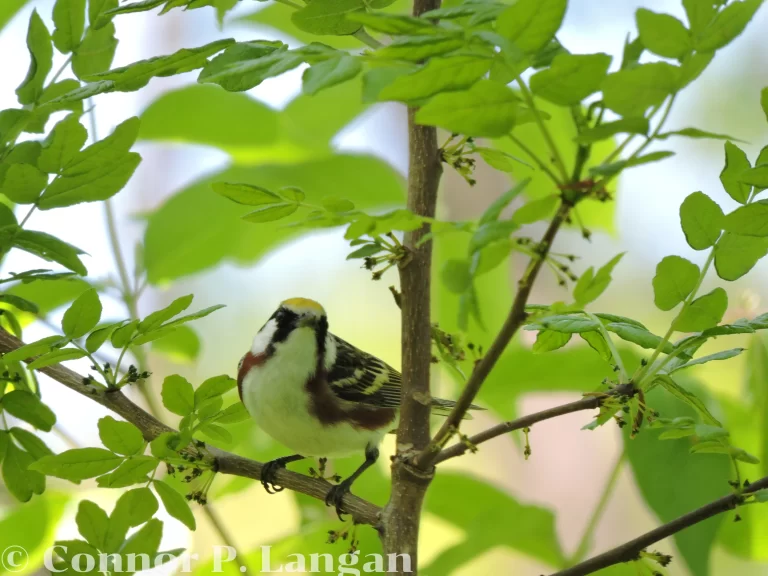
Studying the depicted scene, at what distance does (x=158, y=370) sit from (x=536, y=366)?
1.85 m

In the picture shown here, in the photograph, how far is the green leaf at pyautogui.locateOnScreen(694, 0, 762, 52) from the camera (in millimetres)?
444

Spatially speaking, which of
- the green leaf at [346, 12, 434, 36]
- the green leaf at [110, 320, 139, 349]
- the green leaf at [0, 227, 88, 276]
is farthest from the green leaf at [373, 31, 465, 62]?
the green leaf at [0, 227, 88, 276]

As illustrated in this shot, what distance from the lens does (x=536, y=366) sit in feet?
3.34

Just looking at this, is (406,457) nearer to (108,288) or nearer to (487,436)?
(487,436)

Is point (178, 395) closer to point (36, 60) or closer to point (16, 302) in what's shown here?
point (16, 302)

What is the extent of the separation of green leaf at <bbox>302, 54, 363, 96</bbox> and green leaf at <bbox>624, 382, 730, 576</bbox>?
1.98ft

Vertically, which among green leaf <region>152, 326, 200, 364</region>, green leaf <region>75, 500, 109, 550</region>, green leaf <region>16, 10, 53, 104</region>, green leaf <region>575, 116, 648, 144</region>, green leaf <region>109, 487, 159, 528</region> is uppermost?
green leaf <region>16, 10, 53, 104</region>

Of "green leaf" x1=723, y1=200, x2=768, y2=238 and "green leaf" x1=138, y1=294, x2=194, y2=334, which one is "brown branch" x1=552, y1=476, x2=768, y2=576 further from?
"green leaf" x1=138, y1=294, x2=194, y2=334

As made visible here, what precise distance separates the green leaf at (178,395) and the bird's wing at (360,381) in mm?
563

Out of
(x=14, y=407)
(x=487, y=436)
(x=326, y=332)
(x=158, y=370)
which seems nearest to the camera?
(x=487, y=436)

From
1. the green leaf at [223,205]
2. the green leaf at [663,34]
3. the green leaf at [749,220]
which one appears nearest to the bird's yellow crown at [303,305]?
the green leaf at [223,205]

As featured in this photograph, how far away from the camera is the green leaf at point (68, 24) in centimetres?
81

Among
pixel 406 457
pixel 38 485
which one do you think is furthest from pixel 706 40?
pixel 38 485

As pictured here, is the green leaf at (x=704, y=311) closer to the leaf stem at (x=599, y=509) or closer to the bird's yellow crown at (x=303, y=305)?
the leaf stem at (x=599, y=509)
